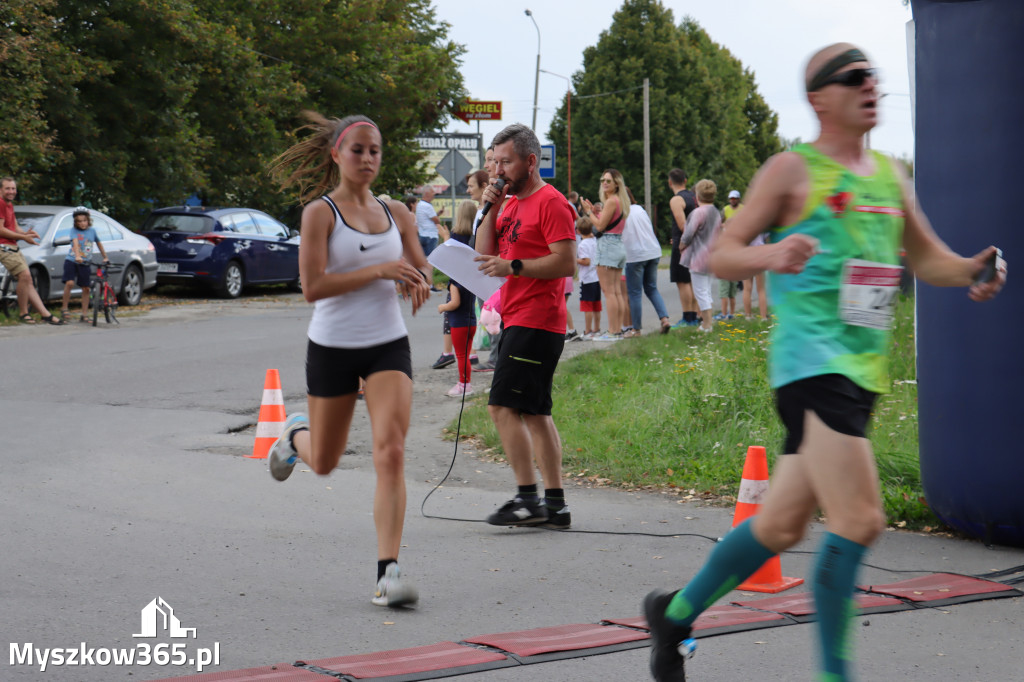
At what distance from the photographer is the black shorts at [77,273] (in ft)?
55.9

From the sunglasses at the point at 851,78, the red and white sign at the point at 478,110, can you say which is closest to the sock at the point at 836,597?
the sunglasses at the point at 851,78

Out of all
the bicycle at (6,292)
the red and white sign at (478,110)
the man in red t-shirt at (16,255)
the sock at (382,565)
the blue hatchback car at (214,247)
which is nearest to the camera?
the sock at (382,565)

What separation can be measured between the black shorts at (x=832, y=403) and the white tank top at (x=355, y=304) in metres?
2.01

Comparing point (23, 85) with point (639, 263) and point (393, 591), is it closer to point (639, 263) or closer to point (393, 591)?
point (639, 263)

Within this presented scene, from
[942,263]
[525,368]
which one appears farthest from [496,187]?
[942,263]

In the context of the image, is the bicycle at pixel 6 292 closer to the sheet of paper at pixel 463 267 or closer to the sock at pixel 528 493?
the sheet of paper at pixel 463 267

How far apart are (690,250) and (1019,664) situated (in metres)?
1.76

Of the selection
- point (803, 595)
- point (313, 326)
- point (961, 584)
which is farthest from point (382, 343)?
point (961, 584)

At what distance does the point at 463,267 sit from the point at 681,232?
369 inches

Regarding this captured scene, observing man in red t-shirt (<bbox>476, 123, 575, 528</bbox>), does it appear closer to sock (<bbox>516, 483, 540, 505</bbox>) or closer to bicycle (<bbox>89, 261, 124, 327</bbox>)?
sock (<bbox>516, 483, 540, 505</bbox>)

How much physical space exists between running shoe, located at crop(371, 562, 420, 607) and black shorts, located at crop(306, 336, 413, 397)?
0.77m

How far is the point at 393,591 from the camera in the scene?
4555 mm

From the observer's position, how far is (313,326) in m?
4.98

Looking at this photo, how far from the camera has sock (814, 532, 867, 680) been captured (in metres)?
3.17
